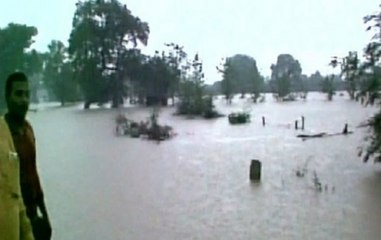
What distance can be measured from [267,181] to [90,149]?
382 inches

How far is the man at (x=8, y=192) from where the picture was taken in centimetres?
221

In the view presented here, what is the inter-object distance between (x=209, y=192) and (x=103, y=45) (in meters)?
50.0

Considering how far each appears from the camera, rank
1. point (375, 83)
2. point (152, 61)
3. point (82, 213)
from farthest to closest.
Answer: point (152, 61), point (375, 83), point (82, 213)

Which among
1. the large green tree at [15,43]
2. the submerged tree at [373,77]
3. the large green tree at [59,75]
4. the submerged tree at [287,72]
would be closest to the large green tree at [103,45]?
the large green tree at [15,43]

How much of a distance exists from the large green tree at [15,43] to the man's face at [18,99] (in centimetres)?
4813

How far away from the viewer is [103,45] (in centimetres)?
6097

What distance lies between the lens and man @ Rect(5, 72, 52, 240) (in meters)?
3.21

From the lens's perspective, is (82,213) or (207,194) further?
(207,194)

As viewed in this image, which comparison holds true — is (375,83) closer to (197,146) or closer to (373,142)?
(373,142)

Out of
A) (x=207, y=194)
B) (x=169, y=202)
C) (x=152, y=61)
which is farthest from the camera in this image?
(x=152, y=61)

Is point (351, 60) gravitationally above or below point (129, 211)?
above

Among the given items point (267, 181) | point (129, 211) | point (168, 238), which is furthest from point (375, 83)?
point (168, 238)

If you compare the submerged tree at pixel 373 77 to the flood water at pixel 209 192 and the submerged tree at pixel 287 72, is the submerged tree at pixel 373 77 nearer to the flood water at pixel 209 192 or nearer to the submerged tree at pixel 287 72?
the flood water at pixel 209 192

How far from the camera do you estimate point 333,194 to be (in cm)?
1182
